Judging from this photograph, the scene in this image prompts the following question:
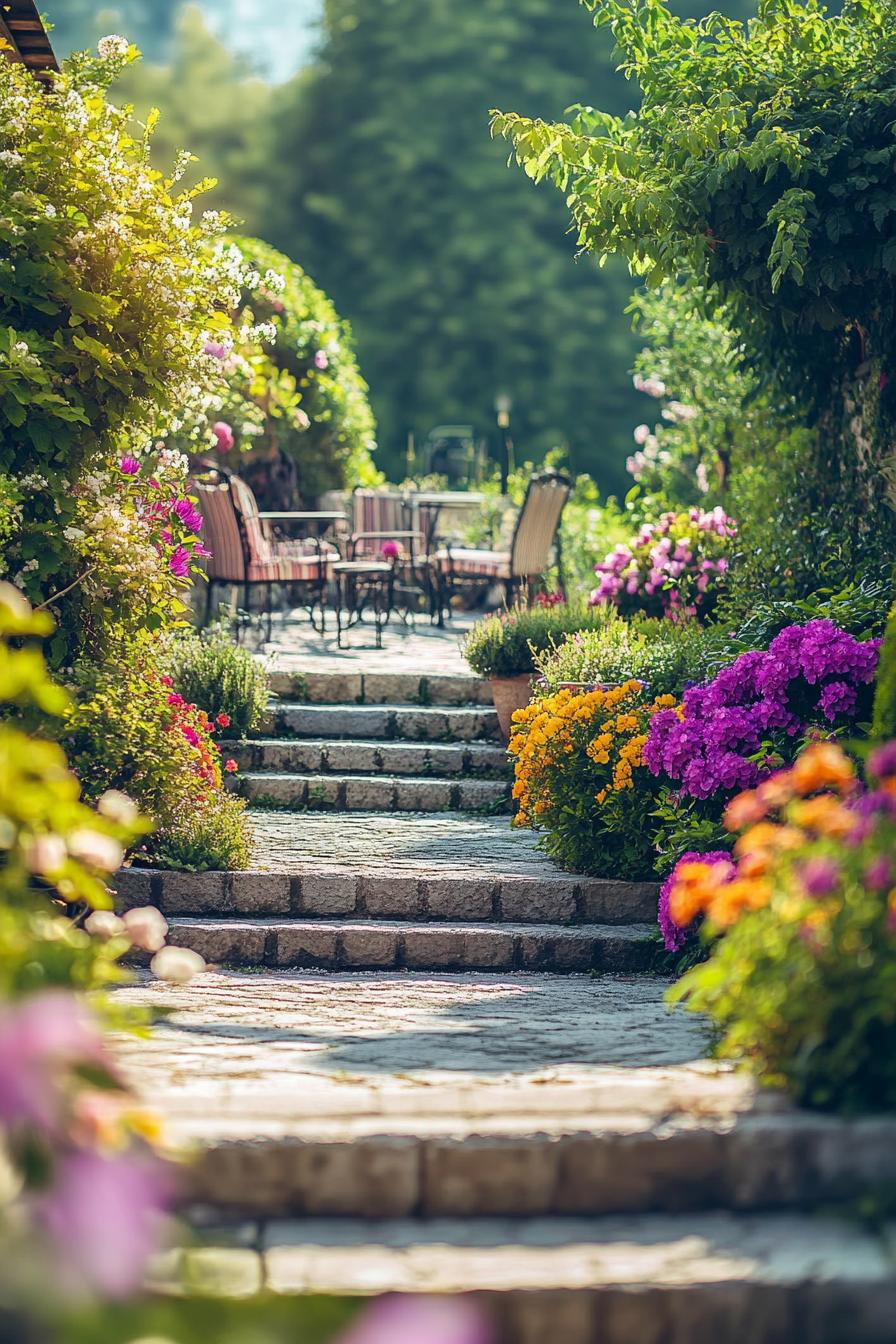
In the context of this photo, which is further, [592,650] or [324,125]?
[324,125]

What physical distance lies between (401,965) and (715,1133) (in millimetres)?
2878

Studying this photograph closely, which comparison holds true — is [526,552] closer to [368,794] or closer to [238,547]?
[238,547]

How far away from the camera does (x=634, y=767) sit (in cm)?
671

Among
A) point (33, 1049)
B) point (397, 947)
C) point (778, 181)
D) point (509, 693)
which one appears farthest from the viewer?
point (509, 693)

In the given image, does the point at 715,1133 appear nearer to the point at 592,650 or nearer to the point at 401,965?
the point at 401,965

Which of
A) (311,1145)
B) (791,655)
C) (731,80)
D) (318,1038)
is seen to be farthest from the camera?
(731,80)

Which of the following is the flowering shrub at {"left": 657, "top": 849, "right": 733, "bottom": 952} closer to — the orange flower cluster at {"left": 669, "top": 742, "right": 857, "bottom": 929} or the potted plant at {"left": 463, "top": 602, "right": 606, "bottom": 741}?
Answer: the orange flower cluster at {"left": 669, "top": 742, "right": 857, "bottom": 929}

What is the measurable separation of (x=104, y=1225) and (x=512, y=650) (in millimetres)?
6633

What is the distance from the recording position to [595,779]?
6906mm

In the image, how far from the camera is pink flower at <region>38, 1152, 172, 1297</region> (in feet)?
7.33

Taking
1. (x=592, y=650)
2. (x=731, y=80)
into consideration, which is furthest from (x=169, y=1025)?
(x=731, y=80)

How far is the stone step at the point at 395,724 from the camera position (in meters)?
9.13

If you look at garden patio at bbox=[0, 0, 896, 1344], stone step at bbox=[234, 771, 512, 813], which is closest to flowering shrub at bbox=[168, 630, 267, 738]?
garden patio at bbox=[0, 0, 896, 1344]

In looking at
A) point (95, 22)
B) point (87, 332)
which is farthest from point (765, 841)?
point (95, 22)
